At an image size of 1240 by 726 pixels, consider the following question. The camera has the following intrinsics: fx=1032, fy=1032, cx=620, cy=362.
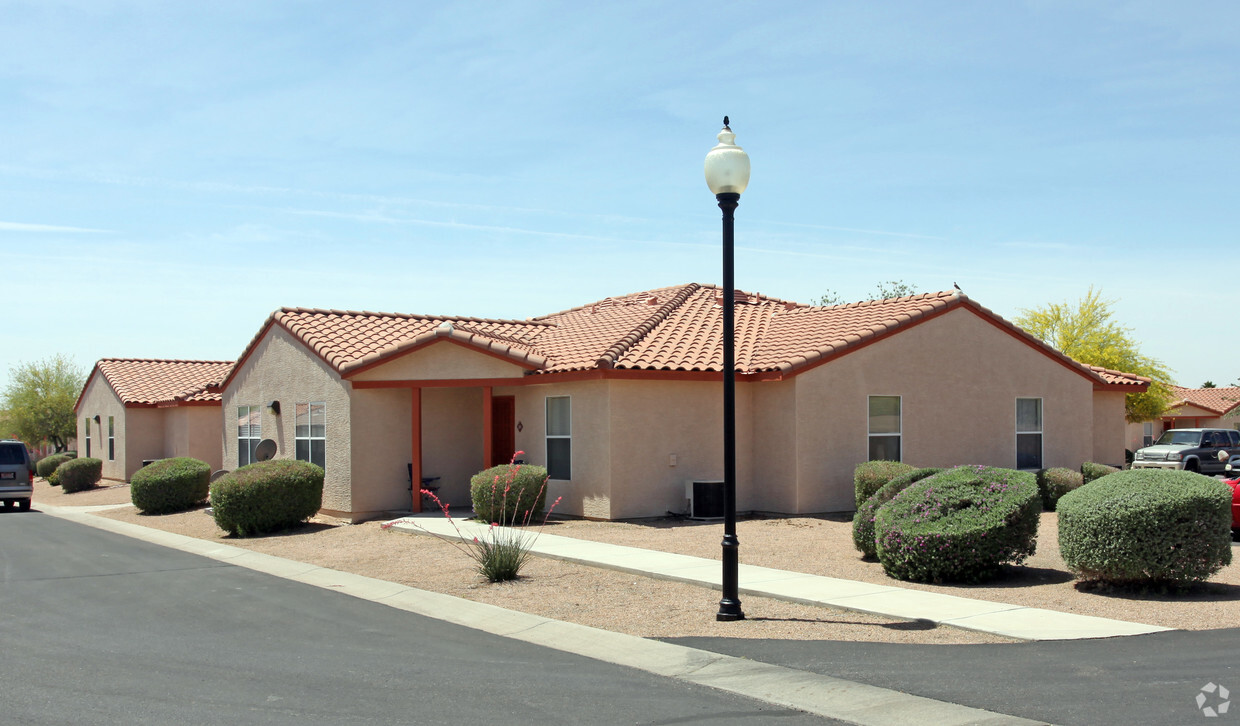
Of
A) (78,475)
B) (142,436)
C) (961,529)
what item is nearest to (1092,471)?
(961,529)

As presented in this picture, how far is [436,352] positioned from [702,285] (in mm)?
9319

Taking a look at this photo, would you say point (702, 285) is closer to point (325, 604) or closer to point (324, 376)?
point (324, 376)

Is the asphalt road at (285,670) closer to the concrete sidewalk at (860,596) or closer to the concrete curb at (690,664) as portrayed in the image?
the concrete curb at (690,664)

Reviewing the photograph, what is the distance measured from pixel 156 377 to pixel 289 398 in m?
18.0

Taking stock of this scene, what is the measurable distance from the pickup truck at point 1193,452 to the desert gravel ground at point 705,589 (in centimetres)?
1676

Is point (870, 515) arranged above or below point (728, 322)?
below

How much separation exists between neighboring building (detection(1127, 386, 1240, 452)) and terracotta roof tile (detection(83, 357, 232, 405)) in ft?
161

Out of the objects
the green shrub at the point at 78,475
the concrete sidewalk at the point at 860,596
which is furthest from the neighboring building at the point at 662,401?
the green shrub at the point at 78,475

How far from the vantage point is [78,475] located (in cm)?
3500

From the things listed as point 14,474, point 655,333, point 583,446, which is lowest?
point 14,474

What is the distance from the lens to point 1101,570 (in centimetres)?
1071

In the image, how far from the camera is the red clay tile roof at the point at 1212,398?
61247 mm

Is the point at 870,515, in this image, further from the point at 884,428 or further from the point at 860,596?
the point at 884,428

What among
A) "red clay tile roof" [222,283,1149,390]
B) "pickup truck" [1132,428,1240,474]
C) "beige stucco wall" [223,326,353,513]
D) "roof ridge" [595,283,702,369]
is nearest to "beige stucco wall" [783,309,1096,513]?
"red clay tile roof" [222,283,1149,390]
